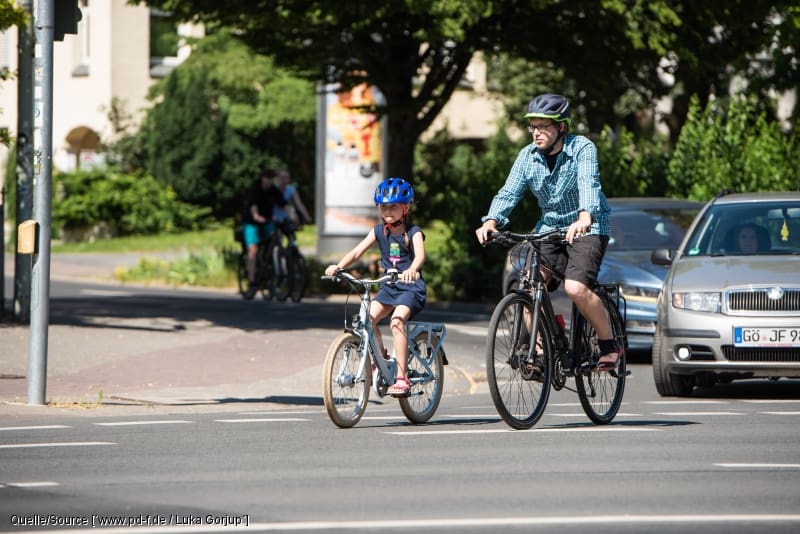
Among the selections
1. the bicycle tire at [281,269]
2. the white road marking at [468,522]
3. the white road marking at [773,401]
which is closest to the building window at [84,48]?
the bicycle tire at [281,269]

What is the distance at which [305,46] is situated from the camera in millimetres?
22344

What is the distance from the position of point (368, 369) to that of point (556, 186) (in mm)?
1571

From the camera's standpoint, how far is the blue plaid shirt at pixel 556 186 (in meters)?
9.31

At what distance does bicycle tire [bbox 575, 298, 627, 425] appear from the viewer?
9.65 meters

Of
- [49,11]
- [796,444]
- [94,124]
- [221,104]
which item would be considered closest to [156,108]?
[221,104]

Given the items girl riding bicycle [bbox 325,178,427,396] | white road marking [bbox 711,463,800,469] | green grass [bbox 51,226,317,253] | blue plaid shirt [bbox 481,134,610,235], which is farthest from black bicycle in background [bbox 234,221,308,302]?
white road marking [bbox 711,463,800,469]

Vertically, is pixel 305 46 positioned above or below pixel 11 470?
above

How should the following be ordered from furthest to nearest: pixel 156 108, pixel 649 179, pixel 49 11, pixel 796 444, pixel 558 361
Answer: pixel 156 108 → pixel 649 179 → pixel 49 11 → pixel 558 361 → pixel 796 444

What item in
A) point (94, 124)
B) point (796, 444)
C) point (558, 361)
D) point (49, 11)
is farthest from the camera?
point (94, 124)

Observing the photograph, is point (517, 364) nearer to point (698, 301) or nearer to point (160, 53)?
point (698, 301)

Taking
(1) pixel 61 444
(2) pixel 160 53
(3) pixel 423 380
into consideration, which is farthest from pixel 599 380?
(2) pixel 160 53

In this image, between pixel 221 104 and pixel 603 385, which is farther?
pixel 221 104

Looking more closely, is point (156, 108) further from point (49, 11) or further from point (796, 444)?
point (796, 444)

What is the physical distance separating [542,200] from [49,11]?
3.78 meters
